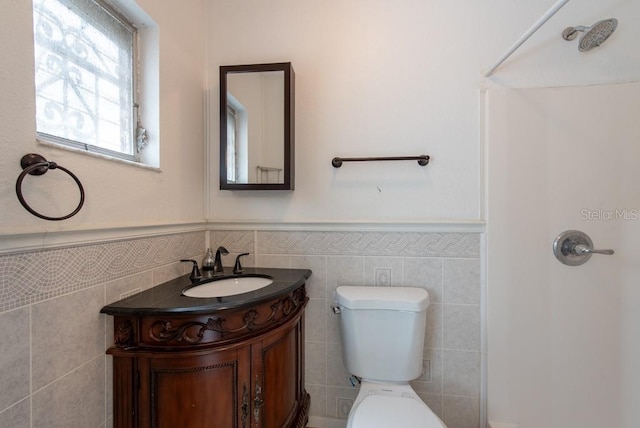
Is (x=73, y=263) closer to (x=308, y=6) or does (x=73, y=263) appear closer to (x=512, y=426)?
(x=308, y=6)

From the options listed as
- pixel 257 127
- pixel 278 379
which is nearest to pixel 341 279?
pixel 278 379

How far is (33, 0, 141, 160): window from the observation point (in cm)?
79

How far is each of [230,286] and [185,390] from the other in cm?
47

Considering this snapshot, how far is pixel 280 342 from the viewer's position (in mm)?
1120

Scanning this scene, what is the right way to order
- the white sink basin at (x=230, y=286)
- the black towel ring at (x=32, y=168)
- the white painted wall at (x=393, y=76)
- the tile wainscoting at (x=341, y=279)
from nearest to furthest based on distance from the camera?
the black towel ring at (x=32, y=168)
the tile wainscoting at (x=341, y=279)
the white sink basin at (x=230, y=286)
the white painted wall at (x=393, y=76)

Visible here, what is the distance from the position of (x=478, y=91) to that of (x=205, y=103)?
4.85ft

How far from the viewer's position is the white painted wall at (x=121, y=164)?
0.65 meters

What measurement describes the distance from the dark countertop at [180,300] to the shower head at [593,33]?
1759 mm

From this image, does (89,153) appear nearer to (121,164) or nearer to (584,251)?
(121,164)

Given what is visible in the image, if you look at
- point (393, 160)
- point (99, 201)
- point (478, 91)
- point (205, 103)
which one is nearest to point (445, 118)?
point (478, 91)

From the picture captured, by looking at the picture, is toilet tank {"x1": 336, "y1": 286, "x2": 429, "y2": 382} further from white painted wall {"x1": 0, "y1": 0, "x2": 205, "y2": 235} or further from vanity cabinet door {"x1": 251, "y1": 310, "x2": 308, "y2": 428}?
white painted wall {"x1": 0, "y1": 0, "x2": 205, "y2": 235}

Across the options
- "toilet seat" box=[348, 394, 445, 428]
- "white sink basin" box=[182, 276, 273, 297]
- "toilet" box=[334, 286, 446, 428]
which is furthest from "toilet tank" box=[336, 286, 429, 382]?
"white sink basin" box=[182, 276, 273, 297]

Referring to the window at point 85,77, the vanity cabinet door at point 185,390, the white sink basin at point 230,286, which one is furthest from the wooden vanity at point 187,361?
the window at point 85,77

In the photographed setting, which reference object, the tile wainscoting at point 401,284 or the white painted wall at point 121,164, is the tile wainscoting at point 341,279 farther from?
the white painted wall at point 121,164
